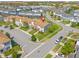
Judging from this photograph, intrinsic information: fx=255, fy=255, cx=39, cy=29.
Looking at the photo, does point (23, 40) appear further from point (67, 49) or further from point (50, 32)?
point (67, 49)

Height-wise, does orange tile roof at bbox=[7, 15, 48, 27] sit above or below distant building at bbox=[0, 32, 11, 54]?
above

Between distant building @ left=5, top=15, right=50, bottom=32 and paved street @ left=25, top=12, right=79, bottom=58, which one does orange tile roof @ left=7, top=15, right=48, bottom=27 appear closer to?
distant building @ left=5, top=15, right=50, bottom=32

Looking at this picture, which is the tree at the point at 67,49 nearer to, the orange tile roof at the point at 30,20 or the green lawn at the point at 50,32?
the green lawn at the point at 50,32

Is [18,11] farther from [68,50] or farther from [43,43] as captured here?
[68,50]

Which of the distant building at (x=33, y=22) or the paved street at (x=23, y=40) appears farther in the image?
the distant building at (x=33, y=22)

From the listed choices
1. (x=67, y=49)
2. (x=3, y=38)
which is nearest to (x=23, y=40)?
(x=3, y=38)

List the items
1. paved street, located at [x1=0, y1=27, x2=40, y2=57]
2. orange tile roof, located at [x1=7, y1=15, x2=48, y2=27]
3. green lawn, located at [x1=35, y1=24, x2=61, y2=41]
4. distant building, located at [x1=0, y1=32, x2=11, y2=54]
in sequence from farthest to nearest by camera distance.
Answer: orange tile roof, located at [x1=7, y1=15, x2=48, y2=27] < green lawn, located at [x1=35, y1=24, x2=61, y2=41] < paved street, located at [x1=0, y1=27, x2=40, y2=57] < distant building, located at [x1=0, y1=32, x2=11, y2=54]

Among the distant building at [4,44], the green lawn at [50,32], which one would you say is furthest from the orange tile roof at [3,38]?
the green lawn at [50,32]

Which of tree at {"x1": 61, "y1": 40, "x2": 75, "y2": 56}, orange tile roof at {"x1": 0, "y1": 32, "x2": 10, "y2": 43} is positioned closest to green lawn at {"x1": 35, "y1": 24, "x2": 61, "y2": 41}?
tree at {"x1": 61, "y1": 40, "x2": 75, "y2": 56}

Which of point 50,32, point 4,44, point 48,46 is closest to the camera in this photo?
point 4,44

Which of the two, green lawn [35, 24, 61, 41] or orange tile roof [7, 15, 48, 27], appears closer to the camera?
green lawn [35, 24, 61, 41]

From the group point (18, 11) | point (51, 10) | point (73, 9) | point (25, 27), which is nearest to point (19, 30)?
point (25, 27)
